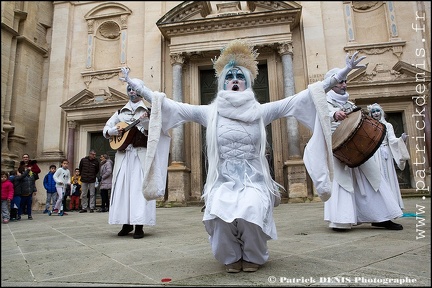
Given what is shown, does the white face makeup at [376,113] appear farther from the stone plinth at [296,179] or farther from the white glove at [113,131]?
the stone plinth at [296,179]

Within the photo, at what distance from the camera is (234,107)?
113 inches

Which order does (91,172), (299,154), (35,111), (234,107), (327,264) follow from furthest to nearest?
(35,111) < (299,154) < (91,172) < (234,107) < (327,264)

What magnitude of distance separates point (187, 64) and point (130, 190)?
31.0 feet

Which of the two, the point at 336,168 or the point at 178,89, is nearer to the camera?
the point at 336,168

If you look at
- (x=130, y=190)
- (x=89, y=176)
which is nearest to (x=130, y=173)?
(x=130, y=190)

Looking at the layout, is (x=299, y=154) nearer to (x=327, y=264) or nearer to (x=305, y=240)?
(x=305, y=240)

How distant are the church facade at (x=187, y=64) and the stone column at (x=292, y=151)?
37 mm

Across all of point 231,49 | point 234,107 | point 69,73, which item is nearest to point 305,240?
point 234,107

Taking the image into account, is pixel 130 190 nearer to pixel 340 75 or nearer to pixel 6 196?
pixel 340 75

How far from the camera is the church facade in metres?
11.7

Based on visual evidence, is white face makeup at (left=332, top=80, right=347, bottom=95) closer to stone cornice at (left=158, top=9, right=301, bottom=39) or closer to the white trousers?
the white trousers

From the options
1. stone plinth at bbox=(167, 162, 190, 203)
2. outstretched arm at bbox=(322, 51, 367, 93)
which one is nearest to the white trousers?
outstretched arm at bbox=(322, 51, 367, 93)

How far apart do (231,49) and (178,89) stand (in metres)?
9.77

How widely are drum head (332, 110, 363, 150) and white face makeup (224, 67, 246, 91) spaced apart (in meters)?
1.86
